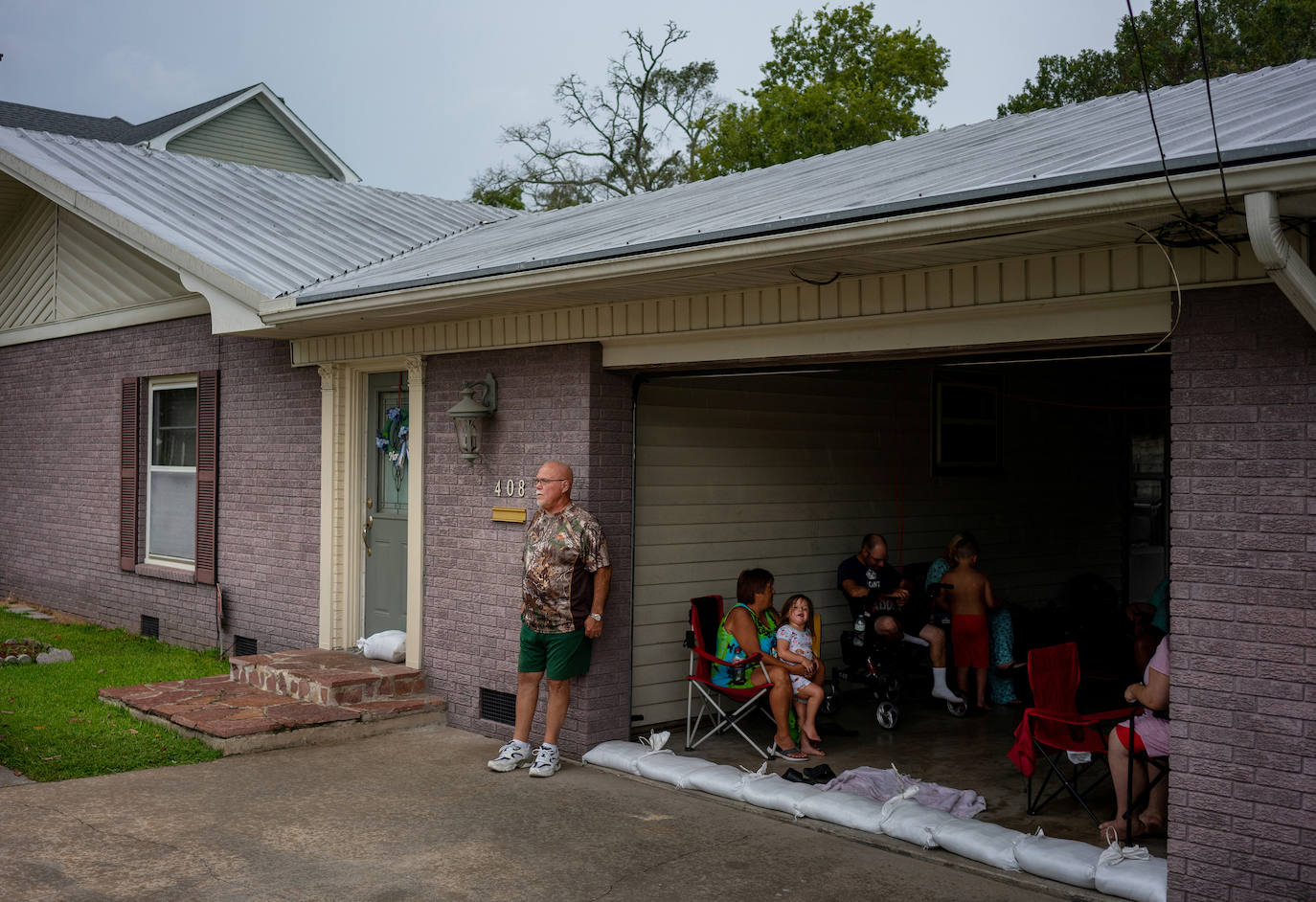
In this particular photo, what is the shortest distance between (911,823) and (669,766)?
1517mm

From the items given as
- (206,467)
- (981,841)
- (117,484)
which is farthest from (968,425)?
(117,484)

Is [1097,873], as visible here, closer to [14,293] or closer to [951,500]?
[951,500]

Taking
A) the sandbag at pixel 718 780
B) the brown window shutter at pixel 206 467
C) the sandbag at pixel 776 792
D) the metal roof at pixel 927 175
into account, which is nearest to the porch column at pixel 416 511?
the metal roof at pixel 927 175

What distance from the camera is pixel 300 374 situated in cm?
889

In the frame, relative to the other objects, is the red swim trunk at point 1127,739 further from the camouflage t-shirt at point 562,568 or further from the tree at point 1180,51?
the tree at point 1180,51

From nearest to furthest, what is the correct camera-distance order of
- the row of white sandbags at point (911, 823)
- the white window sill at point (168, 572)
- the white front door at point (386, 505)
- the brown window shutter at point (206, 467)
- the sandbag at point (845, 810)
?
the row of white sandbags at point (911, 823) → the sandbag at point (845, 810) → the white front door at point (386, 505) → the brown window shutter at point (206, 467) → the white window sill at point (168, 572)

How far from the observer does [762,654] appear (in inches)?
259

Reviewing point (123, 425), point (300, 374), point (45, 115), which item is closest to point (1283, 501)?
point (300, 374)

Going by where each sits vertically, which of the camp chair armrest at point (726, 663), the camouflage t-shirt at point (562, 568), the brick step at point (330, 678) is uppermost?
the camouflage t-shirt at point (562, 568)

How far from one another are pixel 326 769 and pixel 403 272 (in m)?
3.23

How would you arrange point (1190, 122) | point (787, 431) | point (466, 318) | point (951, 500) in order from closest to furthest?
point (1190, 122), point (466, 318), point (787, 431), point (951, 500)

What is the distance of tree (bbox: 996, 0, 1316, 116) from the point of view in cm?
2788

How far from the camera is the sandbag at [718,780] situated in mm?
5871

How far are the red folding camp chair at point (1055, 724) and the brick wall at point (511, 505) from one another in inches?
93.8
